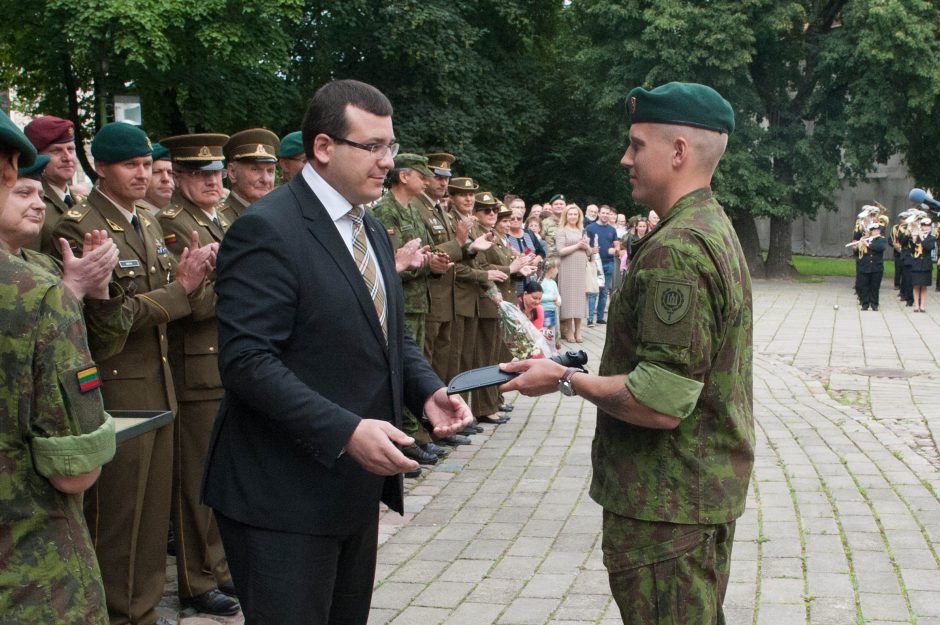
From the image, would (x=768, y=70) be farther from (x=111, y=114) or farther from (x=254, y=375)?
(x=254, y=375)

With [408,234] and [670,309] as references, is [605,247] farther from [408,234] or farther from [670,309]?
[670,309]

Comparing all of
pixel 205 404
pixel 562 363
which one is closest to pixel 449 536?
pixel 205 404

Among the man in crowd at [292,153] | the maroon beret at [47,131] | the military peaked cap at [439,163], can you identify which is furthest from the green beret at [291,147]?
the military peaked cap at [439,163]

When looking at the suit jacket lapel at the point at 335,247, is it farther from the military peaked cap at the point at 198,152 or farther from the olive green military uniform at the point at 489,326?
the olive green military uniform at the point at 489,326

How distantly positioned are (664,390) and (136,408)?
2942 mm

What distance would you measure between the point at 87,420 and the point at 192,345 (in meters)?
2.89

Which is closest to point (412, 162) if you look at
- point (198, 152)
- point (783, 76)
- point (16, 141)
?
point (198, 152)

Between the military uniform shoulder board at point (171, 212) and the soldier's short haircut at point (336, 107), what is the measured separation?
8.91 ft

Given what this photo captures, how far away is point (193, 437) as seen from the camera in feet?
19.1

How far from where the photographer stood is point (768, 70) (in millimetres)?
34750

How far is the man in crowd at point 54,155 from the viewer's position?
566cm

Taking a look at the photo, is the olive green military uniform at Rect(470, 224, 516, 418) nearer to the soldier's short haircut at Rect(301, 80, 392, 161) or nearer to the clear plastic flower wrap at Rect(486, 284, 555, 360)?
the clear plastic flower wrap at Rect(486, 284, 555, 360)

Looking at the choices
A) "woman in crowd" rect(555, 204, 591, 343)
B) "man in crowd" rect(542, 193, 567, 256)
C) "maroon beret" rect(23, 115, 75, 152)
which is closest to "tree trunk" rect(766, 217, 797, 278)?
"man in crowd" rect(542, 193, 567, 256)

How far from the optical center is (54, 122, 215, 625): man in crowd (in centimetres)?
507
